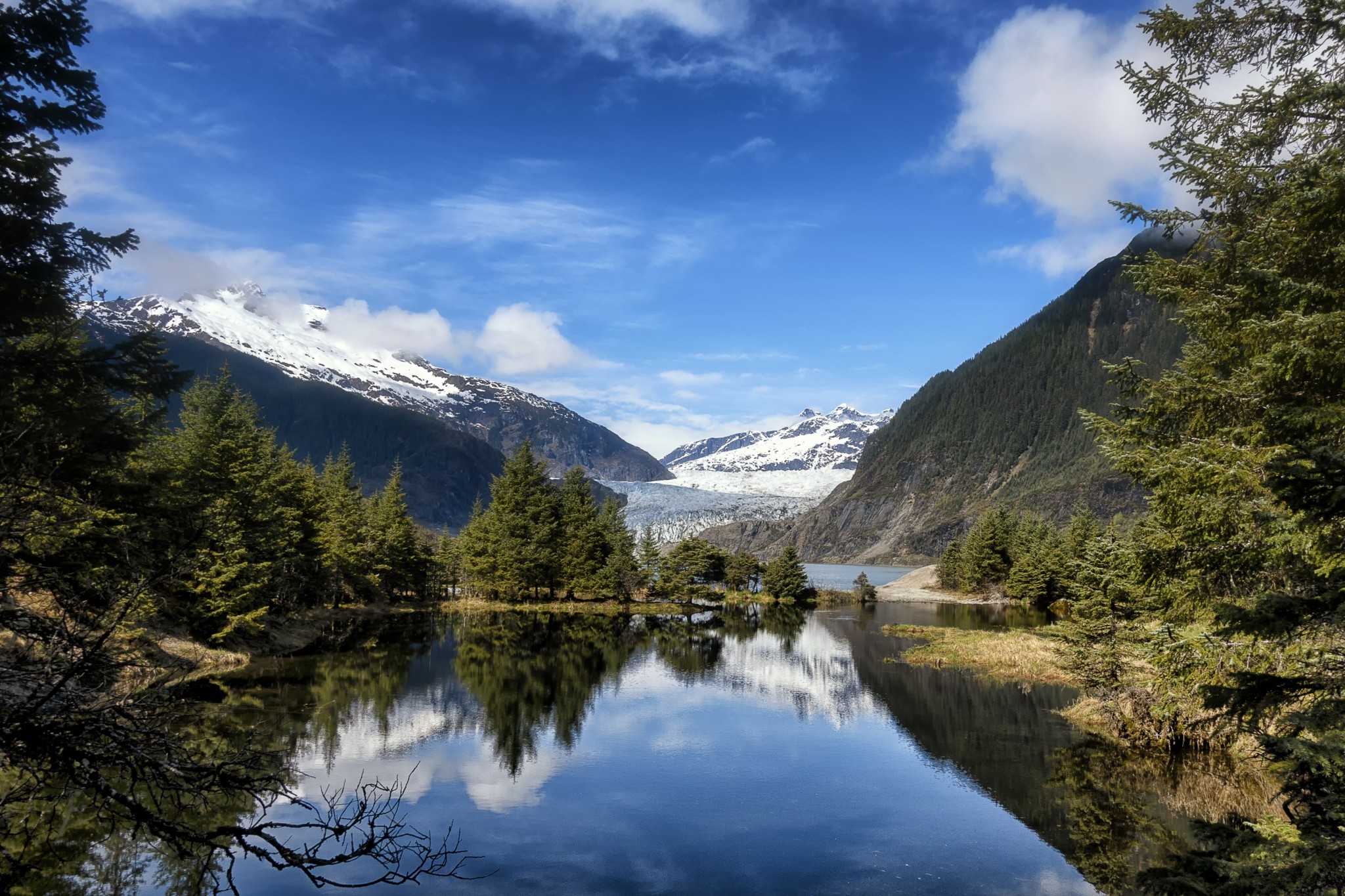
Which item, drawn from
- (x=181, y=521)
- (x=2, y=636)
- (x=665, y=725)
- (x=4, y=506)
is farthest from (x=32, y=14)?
(x=665, y=725)

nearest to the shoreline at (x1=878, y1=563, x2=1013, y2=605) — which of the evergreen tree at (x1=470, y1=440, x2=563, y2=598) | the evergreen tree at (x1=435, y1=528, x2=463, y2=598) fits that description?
the evergreen tree at (x1=470, y1=440, x2=563, y2=598)

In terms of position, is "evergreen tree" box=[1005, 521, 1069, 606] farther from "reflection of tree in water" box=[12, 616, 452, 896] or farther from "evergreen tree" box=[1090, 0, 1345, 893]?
"evergreen tree" box=[1090, 0, 1345, 893]

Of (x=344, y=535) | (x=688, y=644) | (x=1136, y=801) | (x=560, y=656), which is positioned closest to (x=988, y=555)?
(x=688, y=644)

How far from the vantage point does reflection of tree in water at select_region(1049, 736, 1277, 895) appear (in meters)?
17.0

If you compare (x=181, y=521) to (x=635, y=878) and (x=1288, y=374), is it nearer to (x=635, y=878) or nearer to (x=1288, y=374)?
(x=635, y=878)

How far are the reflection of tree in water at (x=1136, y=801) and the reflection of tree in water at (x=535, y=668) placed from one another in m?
15.2

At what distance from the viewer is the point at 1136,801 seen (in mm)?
20344

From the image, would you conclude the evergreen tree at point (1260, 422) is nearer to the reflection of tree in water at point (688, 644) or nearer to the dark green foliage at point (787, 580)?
the reflection of tree in water at point (688, 644)

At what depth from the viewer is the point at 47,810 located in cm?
1605

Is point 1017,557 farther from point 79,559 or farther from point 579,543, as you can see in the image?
point 79,559

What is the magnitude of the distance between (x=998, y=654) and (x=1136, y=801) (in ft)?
79.6

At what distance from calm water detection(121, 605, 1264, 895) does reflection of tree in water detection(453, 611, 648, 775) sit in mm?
190

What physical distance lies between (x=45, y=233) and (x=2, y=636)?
15.6 meters

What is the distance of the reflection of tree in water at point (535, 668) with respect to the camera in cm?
2748
